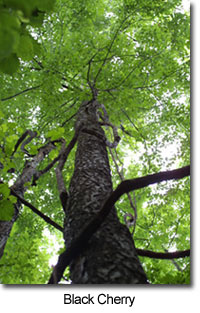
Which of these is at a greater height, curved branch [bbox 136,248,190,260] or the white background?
curved branch [bbox 136,248,190,260]

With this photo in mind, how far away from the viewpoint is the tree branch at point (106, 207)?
1033 millimetres

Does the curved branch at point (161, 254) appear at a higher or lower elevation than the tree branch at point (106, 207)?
lower

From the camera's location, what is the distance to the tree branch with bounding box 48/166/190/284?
3.39ft

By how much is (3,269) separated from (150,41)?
3.74 meters

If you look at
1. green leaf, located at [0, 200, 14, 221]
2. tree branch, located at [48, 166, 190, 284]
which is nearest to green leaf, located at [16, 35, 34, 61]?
tree branch, located at [48, 166, 190, 284]

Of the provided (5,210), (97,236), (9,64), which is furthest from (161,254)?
(9,64)

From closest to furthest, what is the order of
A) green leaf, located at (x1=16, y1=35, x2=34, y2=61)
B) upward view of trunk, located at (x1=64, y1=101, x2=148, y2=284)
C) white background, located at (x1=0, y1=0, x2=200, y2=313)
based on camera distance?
green leaf, located at (x1=16, y1=35, x2=34, y2=61), upward view of trunk, located at (x1=64, y1=101, x2=148, y2=284), white background, located at (x1=0, y1=0, x2=200, y2=313)

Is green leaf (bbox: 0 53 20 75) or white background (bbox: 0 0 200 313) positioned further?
white background (bbox: 0 0 200 313)

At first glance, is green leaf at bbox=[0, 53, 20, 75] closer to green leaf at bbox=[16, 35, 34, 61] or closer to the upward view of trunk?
green leaf at bbox=[16, 35, 34, 61]

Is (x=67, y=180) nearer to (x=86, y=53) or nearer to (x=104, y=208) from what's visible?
(x=86, y=53)
